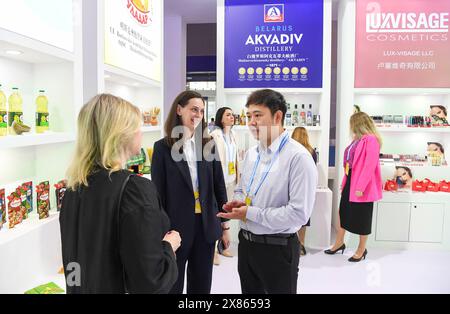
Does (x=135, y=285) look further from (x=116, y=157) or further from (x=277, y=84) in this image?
(x=277, y=84)

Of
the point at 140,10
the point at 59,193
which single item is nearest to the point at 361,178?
the point at 140,10

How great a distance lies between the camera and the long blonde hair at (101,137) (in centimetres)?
123

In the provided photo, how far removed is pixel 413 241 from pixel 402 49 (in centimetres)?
246

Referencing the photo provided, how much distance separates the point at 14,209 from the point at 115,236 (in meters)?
1.14

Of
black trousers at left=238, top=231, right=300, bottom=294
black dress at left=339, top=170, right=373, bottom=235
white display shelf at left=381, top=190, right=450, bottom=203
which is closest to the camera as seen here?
black trousers at left=238, top=231, right=300, bottom=294

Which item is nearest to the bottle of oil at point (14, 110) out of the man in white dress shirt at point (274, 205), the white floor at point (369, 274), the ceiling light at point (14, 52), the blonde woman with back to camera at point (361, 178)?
the ceiling light at point (14, 52)

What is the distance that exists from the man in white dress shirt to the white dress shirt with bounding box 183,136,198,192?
1.36 feet

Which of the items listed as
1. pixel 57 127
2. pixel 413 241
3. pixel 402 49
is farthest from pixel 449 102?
pixel 57 127

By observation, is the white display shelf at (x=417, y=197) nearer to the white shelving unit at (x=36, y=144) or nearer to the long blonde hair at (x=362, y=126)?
the long blonde hair at (x=362, y=126)

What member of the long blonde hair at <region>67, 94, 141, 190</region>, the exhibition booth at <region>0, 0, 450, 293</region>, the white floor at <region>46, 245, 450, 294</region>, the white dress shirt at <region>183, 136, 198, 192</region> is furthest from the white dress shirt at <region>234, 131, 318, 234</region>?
the white floor at <region>46, 245, 450, 294</region>

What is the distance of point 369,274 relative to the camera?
12.7ft

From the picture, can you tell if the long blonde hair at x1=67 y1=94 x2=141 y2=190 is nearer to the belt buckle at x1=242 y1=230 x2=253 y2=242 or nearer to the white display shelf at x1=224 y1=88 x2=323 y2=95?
the belt buckle at x1=242 y1=230 x2=253 y2=242

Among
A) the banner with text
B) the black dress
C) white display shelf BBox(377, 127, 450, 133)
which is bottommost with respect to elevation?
the black dress

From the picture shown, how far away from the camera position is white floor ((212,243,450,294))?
3.48 metres
